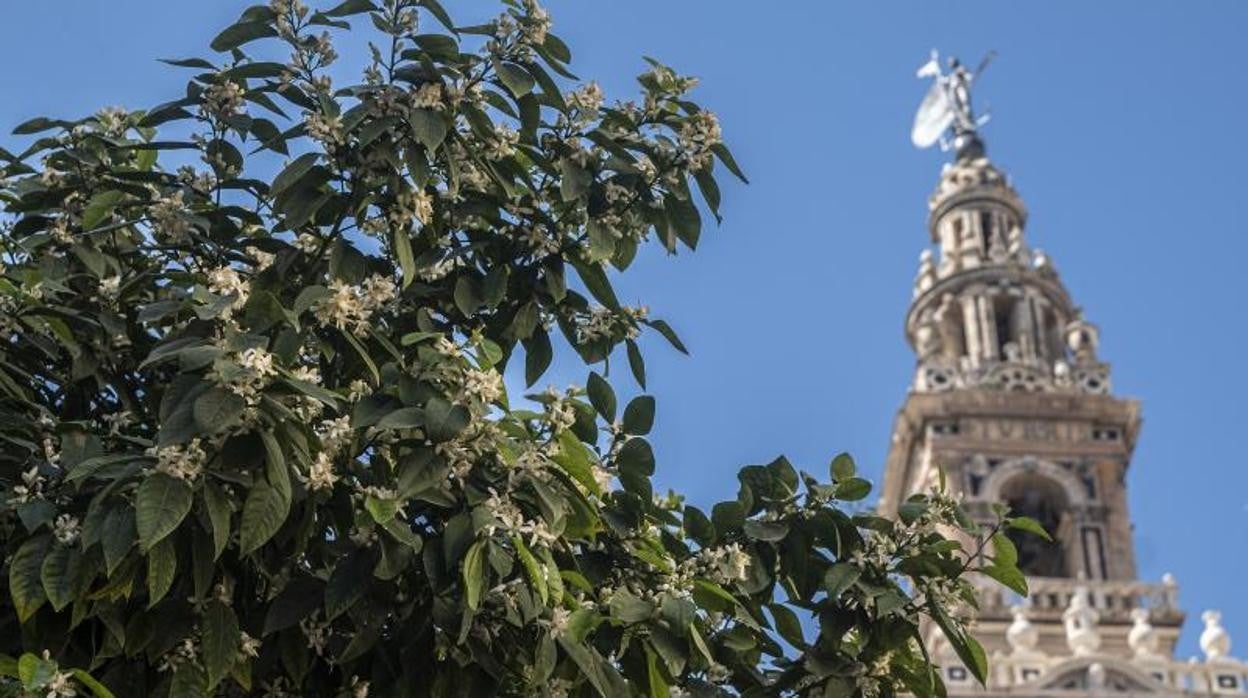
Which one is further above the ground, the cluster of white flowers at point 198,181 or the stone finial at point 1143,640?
the stone finial at point 1143,640

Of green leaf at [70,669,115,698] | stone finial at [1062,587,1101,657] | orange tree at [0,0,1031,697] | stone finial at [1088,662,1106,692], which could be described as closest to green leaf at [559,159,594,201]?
orange tree at [0,0,1031,697]

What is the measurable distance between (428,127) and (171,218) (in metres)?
1.40

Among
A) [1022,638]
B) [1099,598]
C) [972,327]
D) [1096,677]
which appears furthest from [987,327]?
[1096,677]

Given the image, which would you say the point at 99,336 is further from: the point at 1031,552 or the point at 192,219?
the point at 1031,552

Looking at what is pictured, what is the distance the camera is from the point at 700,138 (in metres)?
10.6

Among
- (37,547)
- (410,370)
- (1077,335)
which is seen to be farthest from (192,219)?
(1077,335)

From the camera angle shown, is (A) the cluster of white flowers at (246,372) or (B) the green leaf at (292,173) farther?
(B) the green leaf at (292,173)

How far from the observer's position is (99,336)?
1001 cm

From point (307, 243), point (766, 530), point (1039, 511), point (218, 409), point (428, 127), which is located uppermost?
point (1039, 511)

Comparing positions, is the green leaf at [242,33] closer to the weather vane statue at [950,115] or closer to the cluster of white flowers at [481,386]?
the cluster of white flowers at [481,386]

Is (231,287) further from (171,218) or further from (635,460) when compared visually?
(635,460)

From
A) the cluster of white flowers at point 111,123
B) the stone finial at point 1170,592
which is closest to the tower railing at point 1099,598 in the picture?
the stone finial at point 1170,592

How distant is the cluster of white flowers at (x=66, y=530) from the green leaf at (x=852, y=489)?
324 centimetres

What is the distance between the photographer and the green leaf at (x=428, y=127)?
9.55 m
